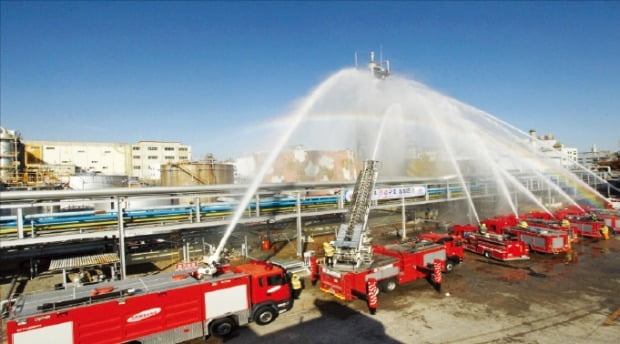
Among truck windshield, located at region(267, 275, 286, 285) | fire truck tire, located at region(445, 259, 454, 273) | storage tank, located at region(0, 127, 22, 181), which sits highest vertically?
storage tank, located at region(0, 127, 22, 181)

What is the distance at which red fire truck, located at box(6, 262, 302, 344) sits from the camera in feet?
39.3

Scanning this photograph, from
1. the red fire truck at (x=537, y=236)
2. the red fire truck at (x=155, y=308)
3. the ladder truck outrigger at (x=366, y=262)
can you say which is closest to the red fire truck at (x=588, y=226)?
the red fire truck at (x=537, y=236)

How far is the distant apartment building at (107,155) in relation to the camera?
103331mm

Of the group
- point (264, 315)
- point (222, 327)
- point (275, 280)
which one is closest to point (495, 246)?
point (275, 280)

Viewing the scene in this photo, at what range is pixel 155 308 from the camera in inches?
533

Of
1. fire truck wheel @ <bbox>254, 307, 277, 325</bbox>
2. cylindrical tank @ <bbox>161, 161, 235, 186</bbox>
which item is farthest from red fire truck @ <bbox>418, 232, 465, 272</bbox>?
cylindrical tank @ <bbox>161, 161, 235, 186</bbox>

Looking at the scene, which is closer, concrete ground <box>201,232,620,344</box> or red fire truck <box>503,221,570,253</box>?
concrete ground <box>201,232,620,344</box>

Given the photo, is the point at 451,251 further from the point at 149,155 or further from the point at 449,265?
the point at 149,155

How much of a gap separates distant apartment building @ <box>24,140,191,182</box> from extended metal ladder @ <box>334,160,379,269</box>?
8369cm

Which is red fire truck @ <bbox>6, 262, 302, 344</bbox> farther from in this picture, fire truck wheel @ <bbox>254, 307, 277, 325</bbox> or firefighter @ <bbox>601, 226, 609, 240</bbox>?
firefighter @ <bbox>601, 226, 609, 240</bbox>

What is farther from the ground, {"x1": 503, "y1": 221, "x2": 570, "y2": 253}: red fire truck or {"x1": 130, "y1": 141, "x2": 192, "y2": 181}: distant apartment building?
{"x1": 130, "y1": 141, "x2": 192, "y2": 181}: distant apartment building

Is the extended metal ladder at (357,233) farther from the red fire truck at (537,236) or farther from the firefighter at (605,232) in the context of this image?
the firefighter at (605,232)

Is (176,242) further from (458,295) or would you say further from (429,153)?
(429,153)

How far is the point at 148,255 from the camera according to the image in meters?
25.7
